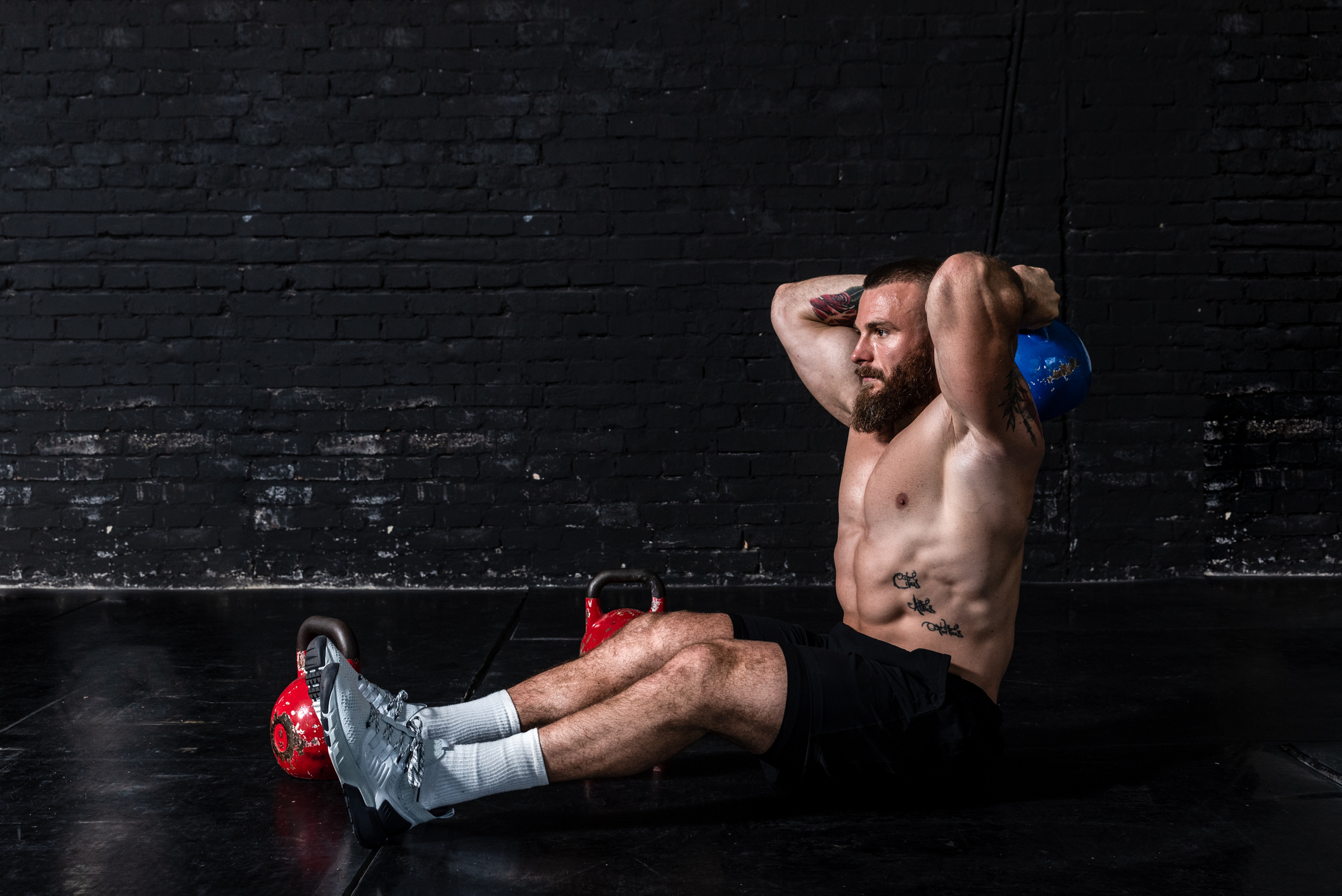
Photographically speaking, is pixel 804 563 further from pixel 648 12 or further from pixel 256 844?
pixel 256 844

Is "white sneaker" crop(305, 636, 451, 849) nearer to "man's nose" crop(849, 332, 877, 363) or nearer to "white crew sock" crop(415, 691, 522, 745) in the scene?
"white crew sock" crop(415, 691, 522, 745)

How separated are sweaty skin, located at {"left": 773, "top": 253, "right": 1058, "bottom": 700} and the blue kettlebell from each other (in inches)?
10.0

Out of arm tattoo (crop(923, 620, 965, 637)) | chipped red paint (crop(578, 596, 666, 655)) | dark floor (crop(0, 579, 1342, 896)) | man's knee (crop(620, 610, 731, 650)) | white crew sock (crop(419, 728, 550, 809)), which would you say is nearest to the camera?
dark floor (crop(0, 579, 1342, 896))

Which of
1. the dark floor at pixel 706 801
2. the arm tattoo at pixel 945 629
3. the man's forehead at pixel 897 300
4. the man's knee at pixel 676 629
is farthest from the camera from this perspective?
the man's forehead at pixel 897 300

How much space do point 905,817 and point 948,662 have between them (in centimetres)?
34

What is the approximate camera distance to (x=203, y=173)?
4938mm

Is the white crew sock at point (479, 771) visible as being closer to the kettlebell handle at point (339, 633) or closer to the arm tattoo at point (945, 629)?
the kettlebell handle at point (339, 633)

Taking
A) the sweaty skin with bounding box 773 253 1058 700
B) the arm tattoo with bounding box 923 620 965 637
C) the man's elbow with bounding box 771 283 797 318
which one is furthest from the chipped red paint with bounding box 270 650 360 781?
the man's elbow with bounding box 771 283 797 318

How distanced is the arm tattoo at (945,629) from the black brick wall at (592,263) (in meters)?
2.69

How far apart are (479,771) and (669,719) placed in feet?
1.27

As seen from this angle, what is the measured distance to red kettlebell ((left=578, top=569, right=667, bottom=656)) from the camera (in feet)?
8.77

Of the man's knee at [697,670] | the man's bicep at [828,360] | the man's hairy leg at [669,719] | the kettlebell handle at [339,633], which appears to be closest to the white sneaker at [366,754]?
the kettlebell handle at [339,633]

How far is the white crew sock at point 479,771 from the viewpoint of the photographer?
6.61 ft

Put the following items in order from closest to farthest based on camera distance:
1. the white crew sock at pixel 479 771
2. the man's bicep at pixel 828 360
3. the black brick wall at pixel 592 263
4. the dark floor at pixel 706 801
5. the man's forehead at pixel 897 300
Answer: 1. the dark floor at pixel 706 801
2. the white crew sock at pixel 479 771
3. the man's forehead at pixel 897 300
4. the man's bicep at pixel 828 360
5. the black brick wall at pixel 592 263
